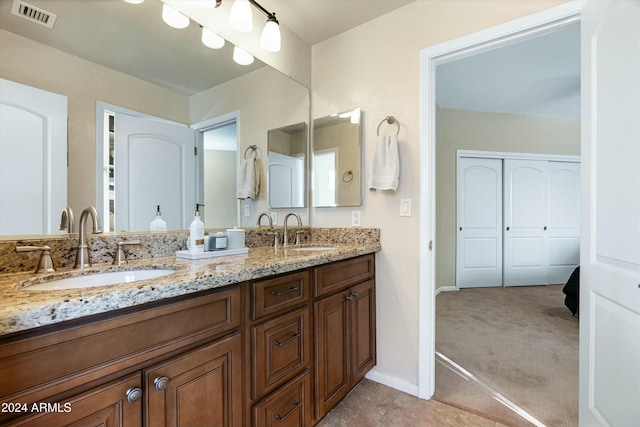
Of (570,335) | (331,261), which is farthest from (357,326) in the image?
(570,335)

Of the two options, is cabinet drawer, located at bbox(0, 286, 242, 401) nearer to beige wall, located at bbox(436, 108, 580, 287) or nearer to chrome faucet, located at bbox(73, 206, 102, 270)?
chrome faucet, located at bbox(73, 206, 102, 270)

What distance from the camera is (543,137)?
15.2 ft

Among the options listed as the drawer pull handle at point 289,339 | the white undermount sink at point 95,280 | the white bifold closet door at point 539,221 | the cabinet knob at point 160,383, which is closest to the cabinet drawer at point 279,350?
the drawer pull handle at point 289,339

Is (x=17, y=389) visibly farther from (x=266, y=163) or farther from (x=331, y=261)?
(x=266, y=163)

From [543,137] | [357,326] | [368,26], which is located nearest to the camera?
[357,326]

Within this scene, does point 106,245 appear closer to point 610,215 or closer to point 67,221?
point 67,221

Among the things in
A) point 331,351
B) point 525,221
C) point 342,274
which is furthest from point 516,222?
point 331,351

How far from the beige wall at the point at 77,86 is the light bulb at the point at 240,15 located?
0.63m

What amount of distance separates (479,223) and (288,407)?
4.19 m

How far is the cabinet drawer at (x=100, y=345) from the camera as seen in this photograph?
615 mm

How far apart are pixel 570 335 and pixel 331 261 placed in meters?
2.65

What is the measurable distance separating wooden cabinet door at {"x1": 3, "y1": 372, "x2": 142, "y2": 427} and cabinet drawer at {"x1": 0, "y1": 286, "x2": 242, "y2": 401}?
1.3 inches

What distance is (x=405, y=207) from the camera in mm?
1881

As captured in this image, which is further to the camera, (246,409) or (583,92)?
(583,92)
